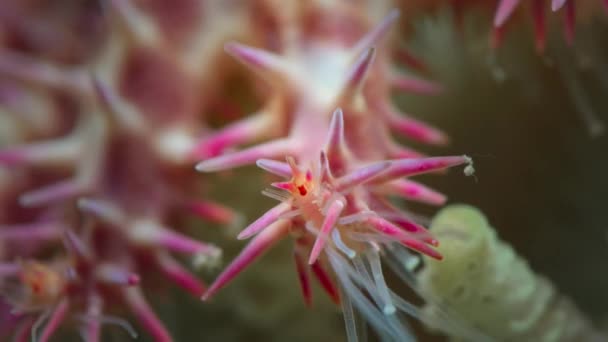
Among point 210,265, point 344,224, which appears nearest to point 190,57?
point 210,265

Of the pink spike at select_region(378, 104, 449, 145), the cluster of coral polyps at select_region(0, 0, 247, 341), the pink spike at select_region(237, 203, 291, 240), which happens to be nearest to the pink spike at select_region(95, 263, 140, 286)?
the cluster of coral polyps at select_region(0, 0, 247, 341)

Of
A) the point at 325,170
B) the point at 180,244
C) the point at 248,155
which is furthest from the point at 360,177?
the point at 180,244

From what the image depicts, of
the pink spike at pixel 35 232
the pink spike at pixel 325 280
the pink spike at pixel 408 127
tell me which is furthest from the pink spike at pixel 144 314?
the pink spike at pixel 408 127

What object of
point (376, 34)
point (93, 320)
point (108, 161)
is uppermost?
point (376, 34)

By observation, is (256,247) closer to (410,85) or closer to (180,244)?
(180,244)

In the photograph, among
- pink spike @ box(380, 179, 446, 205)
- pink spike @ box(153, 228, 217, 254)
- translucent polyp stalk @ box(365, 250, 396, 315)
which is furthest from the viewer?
pink spike @ box(153, 228, 217, 254)

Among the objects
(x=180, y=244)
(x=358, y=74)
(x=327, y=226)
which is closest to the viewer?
(x=327, y=226)

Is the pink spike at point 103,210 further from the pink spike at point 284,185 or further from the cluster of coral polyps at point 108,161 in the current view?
the pink spike at point 284,185

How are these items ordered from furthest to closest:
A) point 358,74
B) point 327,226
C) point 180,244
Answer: point 180,244 < point 358,74 < point 327,226

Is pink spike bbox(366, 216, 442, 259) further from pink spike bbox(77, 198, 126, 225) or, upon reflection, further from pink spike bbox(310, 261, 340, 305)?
pink spike bbox(77, 198, 126, 225)
